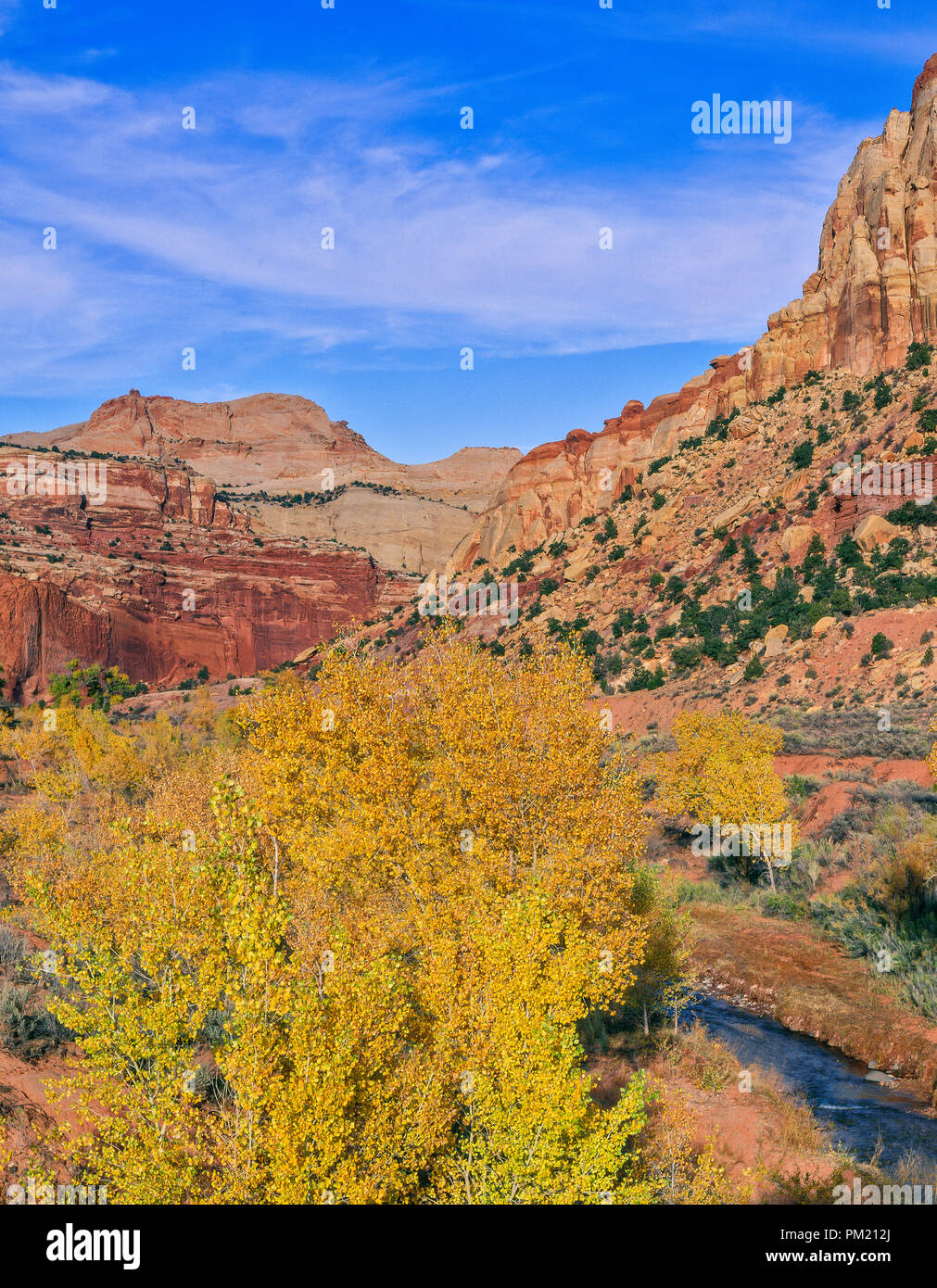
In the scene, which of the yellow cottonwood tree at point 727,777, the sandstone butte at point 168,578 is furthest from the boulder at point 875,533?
the sandstone butte at point 168,578

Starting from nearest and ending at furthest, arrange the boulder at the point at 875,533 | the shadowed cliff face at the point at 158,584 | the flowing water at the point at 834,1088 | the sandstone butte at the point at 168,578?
1. the flowing water at the point at 834,1088
2. the boulder at the point at 875,533
3. the shadowed cliff face at the point at 158,584
4. the sandstone butte at the point at 168,578

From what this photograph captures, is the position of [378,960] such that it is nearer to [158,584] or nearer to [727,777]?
[727,777]

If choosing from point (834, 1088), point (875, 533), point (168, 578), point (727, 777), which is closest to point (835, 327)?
point (875, 533)

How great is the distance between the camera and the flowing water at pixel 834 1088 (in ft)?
48.0

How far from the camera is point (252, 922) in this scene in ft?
25.3

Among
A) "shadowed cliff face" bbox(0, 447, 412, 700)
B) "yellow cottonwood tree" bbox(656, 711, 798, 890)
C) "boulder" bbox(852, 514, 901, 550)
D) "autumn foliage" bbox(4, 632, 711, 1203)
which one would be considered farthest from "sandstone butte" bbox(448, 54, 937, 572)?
"autumn foliage" bbox(4, 632, 711, 1203)

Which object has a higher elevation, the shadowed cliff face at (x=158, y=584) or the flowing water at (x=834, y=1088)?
the shadowed cliff face at (x=158, y=584)

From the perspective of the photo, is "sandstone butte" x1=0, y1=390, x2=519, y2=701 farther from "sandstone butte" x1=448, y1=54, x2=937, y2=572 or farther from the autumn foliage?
the autumn foliage

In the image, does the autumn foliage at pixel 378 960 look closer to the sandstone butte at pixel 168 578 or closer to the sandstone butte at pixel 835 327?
the sandstone butte at pixel 835 327

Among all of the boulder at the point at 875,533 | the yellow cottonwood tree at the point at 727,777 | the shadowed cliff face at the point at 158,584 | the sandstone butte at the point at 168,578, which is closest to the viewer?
the yellow cottonwood tree at the point at 727,777

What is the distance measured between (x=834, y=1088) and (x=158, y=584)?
108 meters

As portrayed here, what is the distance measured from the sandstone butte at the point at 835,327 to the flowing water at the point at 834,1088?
60.4 metres

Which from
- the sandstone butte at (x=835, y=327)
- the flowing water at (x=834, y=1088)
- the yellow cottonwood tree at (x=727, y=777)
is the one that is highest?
the sandstone butte at (x=835, y=327)
